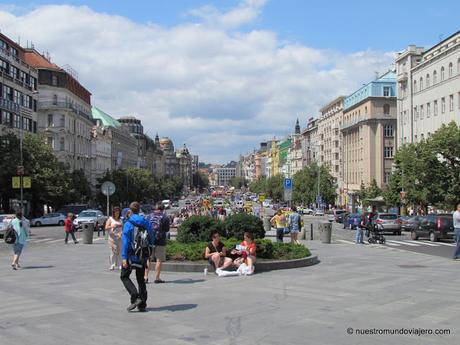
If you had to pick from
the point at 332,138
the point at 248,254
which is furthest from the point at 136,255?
the point at 332,138

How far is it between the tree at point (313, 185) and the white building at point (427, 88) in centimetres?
3004

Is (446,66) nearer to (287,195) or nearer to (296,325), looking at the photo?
(287,195)

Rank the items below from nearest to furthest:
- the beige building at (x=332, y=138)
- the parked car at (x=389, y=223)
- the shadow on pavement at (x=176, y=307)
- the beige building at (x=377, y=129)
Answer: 1. the shadow on pavement at (x=176, y=307)
2. the parked car at (x=389, y=223)
3. the beige building at (x=377, y=129)
4. the beige building at (x=332, y=138)

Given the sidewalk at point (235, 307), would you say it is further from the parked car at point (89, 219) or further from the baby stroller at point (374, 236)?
the parked car at point (89, 219)

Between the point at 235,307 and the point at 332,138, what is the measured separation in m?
117

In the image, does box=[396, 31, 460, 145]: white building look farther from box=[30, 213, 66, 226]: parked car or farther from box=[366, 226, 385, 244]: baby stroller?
box=[30, 213, 66, 226]: parked car

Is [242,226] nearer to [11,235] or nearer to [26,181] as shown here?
[11,235]

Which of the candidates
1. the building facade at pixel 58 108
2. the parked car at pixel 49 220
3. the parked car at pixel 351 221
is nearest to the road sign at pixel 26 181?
the parked car at pixel 49 220

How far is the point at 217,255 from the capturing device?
15.6 meters

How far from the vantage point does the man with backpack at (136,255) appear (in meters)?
10.4

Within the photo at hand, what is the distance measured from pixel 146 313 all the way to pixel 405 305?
15.2 feet

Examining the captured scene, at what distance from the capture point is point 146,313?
10289 millimetres

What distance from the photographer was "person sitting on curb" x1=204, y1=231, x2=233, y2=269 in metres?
15.6

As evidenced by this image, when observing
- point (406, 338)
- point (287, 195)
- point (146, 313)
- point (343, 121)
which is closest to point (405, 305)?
point (406, 338)
